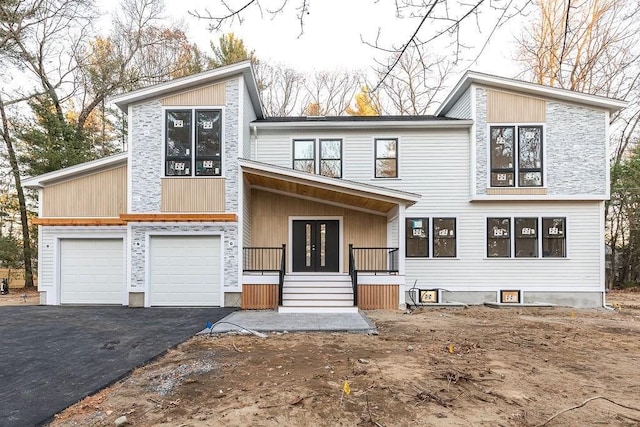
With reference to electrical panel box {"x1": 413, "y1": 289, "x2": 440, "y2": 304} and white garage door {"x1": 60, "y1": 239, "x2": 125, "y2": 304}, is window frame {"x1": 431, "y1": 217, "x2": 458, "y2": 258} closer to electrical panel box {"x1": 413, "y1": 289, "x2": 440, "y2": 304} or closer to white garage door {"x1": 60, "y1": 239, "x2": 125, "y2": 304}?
electrical panel box {"x1": 413, "y1": 289, "x2": 440, "y2": 304}

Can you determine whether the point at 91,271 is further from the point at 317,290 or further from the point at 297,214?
the point at 317,290

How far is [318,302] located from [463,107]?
26.4 ft

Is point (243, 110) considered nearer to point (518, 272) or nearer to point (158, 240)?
point (158, 240)

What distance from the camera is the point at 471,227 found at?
11.3m

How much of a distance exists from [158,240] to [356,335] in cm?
610

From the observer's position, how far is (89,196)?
404 inches

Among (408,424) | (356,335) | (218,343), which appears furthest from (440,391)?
(218,343)

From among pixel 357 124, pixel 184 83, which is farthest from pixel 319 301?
pixel 184 83

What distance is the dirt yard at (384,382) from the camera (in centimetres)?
329

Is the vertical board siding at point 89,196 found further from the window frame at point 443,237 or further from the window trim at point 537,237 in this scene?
the window trim at point 537,237

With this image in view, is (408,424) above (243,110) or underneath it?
underneath

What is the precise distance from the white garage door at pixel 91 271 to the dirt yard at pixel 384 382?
5377mm

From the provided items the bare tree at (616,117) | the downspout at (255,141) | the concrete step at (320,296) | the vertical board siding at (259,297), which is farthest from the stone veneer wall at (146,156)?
the bare tree at (616,117)

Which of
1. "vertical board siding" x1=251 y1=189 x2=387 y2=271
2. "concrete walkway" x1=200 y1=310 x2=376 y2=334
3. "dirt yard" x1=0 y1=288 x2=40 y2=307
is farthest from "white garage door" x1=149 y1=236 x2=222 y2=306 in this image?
"dirt yard" x1=0 y1=288 x2=40 y2=307
